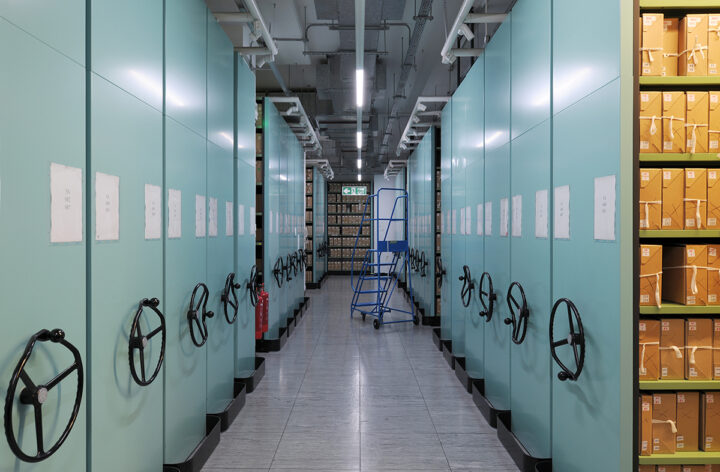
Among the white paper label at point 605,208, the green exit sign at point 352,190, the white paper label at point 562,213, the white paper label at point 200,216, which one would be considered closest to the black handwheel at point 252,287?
the white paper label at point 200,216

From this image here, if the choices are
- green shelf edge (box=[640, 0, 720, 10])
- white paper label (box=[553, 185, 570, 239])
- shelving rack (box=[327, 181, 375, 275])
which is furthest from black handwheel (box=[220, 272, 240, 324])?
shelving rack (box=[327, 181, 375, 275])

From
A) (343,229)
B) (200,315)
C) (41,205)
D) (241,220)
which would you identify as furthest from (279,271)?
(343,229)

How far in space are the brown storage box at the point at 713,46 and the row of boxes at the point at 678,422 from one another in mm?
1388

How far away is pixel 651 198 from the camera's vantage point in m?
1.92

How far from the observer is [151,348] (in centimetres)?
220

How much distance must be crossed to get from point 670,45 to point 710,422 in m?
1.62

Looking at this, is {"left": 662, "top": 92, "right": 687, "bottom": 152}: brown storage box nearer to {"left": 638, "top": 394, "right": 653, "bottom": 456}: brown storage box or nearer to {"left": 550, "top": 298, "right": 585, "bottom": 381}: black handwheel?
{"left": 550, "top": 298, "right": 585, "bottom": 381}: black handwheel

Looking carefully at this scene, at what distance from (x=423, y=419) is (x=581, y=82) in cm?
264

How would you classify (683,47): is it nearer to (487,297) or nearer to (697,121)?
(697,121)

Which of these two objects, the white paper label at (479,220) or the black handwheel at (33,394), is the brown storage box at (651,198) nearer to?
the white paper label at (479,220)

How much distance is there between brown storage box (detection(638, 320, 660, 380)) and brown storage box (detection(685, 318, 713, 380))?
139 millimetres

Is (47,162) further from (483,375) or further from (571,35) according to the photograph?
(483,375)

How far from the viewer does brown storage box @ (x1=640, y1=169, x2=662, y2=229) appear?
1.90m

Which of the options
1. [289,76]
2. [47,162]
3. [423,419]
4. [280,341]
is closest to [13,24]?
→ [47,162]
